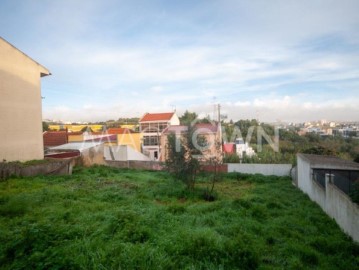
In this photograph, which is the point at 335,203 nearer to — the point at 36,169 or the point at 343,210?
the point at 343,210

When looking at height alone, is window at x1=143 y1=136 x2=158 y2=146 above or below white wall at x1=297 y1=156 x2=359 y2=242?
above

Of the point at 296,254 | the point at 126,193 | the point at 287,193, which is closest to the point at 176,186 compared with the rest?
the point at 126,193

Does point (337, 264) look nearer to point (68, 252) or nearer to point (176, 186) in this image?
point (68, 252)

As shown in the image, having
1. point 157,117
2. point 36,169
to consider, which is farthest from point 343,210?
point 157,117

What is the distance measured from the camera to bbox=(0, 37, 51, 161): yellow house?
13773mm

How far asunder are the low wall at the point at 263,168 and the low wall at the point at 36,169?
11376 millimetres

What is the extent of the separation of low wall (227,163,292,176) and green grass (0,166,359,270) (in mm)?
7852

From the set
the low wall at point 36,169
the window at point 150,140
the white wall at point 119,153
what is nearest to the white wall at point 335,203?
the low wall at point 36,169

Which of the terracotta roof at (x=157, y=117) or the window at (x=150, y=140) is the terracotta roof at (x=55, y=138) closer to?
the window at (x=150, y=140)

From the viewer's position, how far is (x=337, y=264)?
16.2 feet

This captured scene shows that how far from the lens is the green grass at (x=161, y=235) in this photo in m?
4.12

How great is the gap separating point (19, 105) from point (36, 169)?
4.20 m

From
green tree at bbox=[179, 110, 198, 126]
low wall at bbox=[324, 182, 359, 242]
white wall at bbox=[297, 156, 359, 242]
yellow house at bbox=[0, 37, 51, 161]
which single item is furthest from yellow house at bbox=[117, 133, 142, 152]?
low wall at bbox=[324, 182, 359, 242]

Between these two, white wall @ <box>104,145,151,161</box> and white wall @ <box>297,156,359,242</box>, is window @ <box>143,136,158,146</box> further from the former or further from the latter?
white wall @ <box>297,156,359,242</box>
